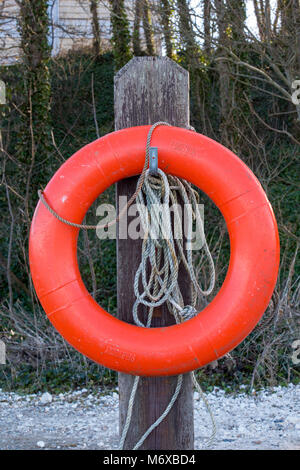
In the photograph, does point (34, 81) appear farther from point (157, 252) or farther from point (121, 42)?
point (157, 252)

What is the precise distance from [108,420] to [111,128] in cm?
619

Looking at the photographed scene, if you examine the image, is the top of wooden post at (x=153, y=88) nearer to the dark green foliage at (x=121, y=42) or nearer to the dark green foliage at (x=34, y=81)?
the dark green foliage at (x=34, y=81)

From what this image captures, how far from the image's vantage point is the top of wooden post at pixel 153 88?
2.10m

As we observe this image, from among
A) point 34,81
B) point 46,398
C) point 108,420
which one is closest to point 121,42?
point 34,81

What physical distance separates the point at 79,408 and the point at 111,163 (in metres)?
2.44

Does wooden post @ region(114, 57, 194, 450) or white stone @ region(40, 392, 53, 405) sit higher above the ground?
wooden post @ region(114, 57, 194, 450)

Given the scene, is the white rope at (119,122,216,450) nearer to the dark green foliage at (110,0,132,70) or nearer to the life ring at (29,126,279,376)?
the life ring at (29,126,279,376)

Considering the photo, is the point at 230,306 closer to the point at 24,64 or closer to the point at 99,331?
the point at 99,331

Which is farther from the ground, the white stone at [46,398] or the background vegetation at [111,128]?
the background vegetation at [111,128]

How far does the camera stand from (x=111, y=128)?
9109 millimetres

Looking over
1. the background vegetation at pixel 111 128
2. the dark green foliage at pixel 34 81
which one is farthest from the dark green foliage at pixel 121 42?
the dark green foliage at pixel 34 81

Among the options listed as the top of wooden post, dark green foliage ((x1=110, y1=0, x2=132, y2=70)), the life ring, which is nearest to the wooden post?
the top of wooden post

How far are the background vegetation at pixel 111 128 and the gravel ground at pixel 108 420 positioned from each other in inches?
8.2

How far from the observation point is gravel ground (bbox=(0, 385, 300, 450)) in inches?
128
